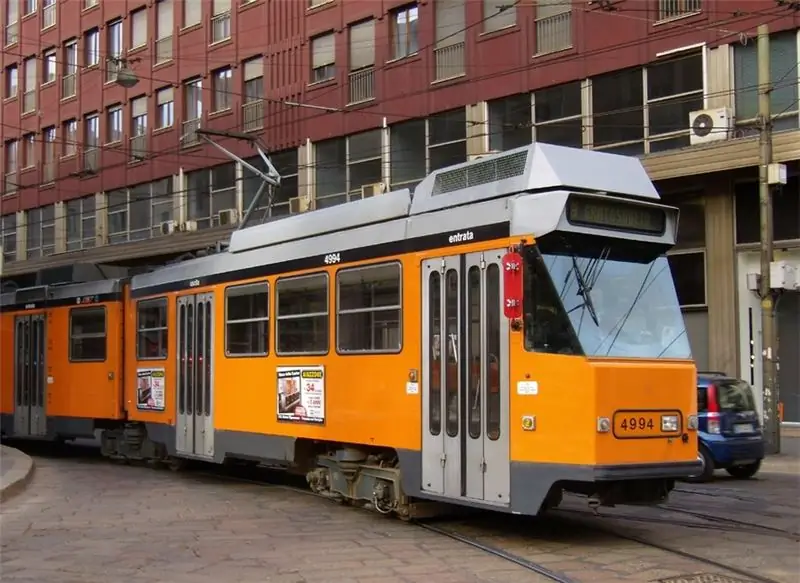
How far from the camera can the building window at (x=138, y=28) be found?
37.2 meters

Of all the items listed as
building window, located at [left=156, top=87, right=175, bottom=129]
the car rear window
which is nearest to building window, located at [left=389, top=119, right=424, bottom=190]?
building window, located at [left=156, top=87, right=175, bottom=129]

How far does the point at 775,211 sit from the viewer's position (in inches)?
788

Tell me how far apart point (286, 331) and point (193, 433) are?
9.80 feet

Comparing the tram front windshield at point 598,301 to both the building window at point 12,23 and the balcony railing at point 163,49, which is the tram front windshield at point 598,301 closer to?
the balcony railing at point 163,49

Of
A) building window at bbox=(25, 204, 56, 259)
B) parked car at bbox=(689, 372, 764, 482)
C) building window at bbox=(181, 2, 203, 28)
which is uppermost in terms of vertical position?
building window at bbox=(181, 2, 203, 28)

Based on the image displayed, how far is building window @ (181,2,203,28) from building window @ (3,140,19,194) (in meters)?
14.5

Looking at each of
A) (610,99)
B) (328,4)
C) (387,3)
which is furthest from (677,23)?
(328,4)

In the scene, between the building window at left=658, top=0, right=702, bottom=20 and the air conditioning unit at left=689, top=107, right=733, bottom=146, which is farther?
the building window at left=658, top=0, right=702, bottom=20

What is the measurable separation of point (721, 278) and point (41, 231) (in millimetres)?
32601

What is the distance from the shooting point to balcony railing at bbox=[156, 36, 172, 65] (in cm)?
3569

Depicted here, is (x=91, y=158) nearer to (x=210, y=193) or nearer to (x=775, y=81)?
(x=210, y=193)

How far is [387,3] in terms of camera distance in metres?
27.2

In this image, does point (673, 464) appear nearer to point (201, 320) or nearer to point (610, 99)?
point (201, 320)

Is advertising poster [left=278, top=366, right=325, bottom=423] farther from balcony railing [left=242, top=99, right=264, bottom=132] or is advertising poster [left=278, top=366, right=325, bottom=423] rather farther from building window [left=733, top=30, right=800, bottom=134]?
balcony railing [left=242, top=99, right=264, bottom=132]
